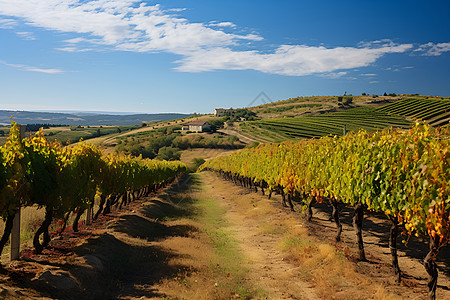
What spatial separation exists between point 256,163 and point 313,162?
12822 millimetres

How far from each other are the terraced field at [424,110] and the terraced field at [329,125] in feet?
9.90

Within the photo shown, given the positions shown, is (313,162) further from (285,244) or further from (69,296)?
(69,296)

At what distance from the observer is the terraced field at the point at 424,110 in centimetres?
8188

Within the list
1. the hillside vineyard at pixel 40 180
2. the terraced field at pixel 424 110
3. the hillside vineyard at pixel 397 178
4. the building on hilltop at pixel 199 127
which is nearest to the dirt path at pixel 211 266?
the hillside vineyard at pixel 397 178

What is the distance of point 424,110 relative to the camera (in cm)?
9562

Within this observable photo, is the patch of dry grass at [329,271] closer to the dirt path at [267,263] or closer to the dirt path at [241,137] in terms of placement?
the dirt path at [267,263]

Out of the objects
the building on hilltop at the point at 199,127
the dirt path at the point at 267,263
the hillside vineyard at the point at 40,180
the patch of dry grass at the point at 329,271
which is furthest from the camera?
the building on hilltop at the point at 199,127

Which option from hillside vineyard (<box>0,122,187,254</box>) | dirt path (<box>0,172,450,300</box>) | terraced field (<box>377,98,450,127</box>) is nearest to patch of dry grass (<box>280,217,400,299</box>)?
dirt path (<box>0,172,450,300</box>)

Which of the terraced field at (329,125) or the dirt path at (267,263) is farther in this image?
the terraced field at (329,125)

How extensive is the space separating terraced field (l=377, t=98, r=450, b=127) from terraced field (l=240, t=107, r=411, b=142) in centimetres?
302

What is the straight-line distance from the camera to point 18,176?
9477mm

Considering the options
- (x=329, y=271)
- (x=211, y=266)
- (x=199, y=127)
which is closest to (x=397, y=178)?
(x=329, y=271)

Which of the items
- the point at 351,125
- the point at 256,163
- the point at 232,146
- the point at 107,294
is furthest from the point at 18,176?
the point at 232,146

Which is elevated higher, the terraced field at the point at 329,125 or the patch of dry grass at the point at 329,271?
the terraced field at the point at 329,125
